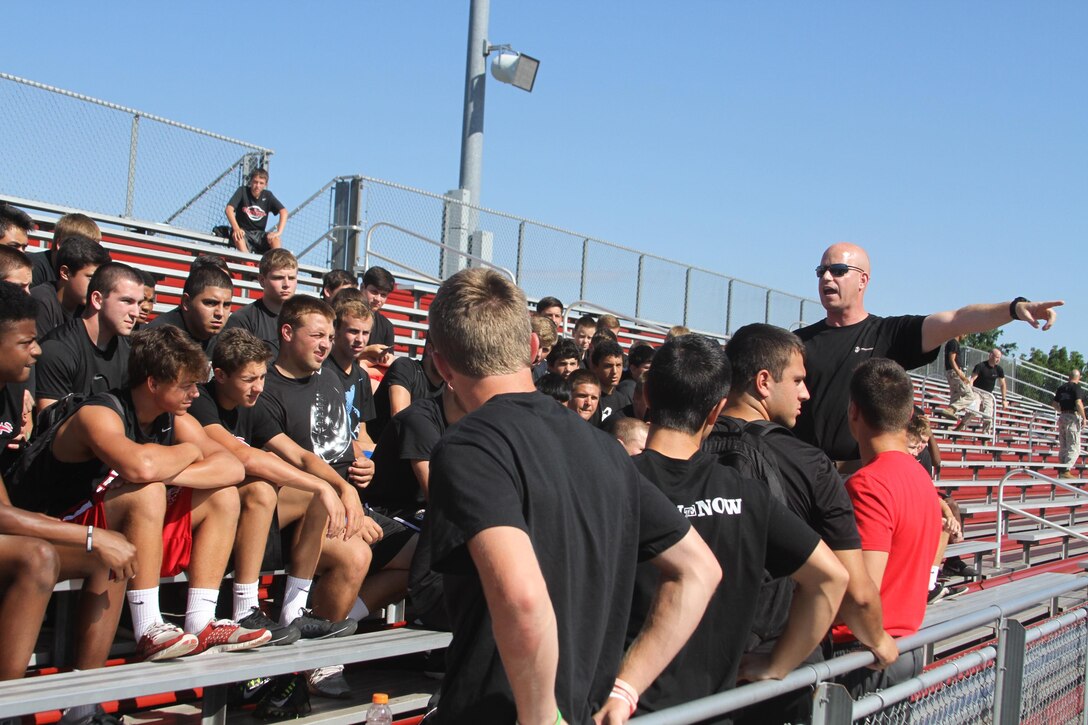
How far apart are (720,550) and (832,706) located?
60cm

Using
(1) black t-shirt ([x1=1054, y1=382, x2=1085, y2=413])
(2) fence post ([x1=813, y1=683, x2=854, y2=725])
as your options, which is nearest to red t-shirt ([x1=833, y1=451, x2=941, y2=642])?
(2) fence post ([x1=813, y1=683, x2=854, y2=725])

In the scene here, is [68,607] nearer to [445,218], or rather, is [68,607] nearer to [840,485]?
[840,485]

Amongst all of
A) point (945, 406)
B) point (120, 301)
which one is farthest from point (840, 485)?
point (945, 406)

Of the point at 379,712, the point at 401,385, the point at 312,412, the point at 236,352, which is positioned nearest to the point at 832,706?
the point at 379,712

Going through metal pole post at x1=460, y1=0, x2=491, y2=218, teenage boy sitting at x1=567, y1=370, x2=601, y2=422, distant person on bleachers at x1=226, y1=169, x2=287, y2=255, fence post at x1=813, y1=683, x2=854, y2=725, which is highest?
metal pole post at x1=460, y1=0, x2=491, y2=218

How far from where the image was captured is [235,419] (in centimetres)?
439

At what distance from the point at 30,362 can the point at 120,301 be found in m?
0.95

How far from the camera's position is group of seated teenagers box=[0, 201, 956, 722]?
243 centimetres

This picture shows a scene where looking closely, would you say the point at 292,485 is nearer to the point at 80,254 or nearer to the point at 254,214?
the point at 80,254

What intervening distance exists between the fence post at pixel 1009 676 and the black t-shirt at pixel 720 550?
1702 mm

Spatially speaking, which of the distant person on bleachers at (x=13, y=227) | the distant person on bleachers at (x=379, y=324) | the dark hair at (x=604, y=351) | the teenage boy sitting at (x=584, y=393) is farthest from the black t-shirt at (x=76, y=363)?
the dark hair at (x=604, y=351)

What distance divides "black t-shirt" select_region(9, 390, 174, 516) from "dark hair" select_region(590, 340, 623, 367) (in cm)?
432

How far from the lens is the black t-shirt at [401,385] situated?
6074mm

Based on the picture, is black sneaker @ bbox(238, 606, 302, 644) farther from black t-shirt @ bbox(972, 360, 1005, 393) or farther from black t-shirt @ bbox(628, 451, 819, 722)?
black t-shirt @ bbox(972, 360, 1005, 393)
